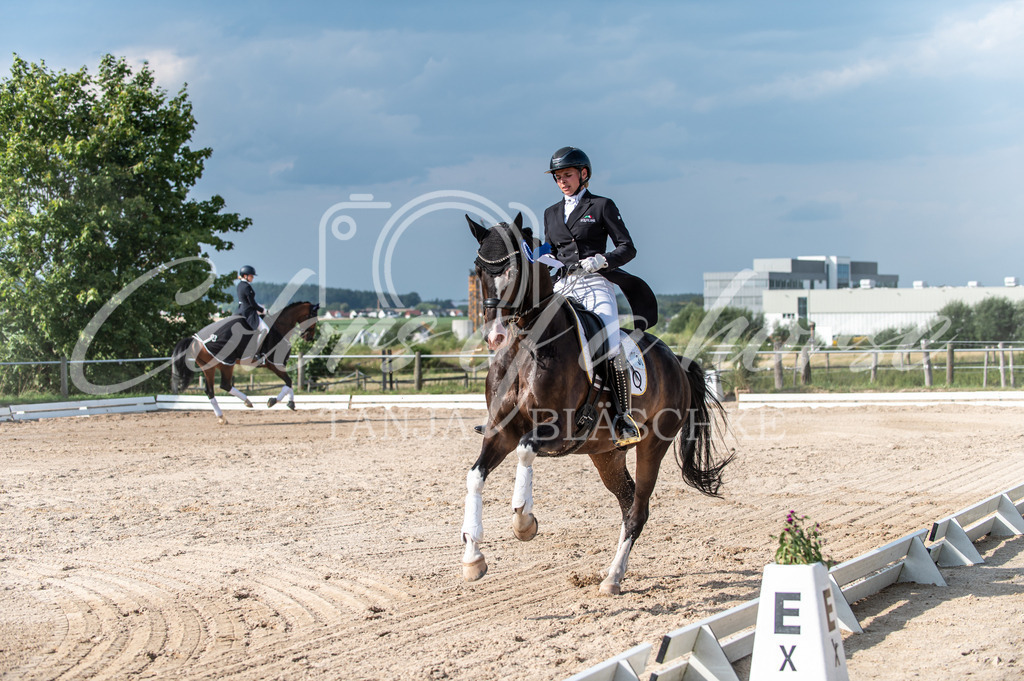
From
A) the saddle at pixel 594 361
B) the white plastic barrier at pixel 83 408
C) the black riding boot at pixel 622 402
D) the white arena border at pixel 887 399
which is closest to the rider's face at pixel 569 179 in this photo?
the saddle at pixel 594 361

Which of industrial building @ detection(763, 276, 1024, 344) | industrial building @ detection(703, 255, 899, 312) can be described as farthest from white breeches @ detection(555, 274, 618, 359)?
industrial building @ detection(763, 276, 1024, 344)

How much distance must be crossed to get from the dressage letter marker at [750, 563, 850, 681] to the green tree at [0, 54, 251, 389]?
21416mm

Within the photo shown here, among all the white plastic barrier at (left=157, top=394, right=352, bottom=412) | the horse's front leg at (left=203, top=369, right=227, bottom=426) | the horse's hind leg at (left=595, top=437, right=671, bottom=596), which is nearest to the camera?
the horse's hind leg at (left=595, top=437, right=671, bottom=596)

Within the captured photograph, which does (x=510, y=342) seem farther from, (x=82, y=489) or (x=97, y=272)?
(x=97, y=272)

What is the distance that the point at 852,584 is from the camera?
5469 mm

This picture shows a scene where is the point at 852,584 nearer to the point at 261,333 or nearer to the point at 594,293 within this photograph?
the point at 594,293

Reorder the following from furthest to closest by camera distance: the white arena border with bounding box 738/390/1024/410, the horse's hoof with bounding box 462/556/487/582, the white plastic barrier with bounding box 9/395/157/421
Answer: the white arena border with bounding box 738/390/1024/410 < the white plastic barrier with bounding box 9/395/157/421 < the horse's hoof with bounding box 462/556/487/582

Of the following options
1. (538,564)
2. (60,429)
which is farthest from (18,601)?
(60,429)

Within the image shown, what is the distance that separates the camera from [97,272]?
71.3ft

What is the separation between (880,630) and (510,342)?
2841mm

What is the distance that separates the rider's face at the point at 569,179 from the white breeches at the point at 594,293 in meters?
0.64

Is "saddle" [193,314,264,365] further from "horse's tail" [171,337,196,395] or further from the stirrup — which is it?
the stirrup

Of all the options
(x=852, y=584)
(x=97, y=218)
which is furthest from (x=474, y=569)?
(x=97, y=218)

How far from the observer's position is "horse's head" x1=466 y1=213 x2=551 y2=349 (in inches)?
193
